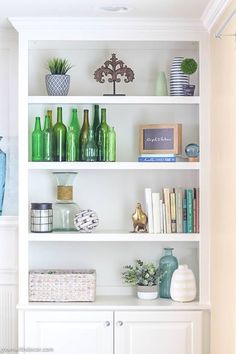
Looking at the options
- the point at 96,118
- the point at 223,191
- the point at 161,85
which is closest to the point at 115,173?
the point at 96,118

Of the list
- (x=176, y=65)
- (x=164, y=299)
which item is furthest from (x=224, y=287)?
(x=176, y=65)

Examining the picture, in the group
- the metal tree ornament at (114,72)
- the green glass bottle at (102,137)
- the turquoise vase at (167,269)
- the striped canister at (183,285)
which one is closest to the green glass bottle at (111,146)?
the green glass bottle at (102,137)

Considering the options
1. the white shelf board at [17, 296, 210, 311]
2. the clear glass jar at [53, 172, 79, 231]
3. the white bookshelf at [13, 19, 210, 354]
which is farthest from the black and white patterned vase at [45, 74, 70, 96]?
the white shelf board at [17, 296, 210, 311]

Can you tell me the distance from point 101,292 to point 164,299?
1.37 ft

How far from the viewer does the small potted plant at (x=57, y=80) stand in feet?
14.0

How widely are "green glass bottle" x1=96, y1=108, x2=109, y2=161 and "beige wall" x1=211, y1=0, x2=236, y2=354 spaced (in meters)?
0.66

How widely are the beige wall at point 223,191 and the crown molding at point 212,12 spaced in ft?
0.11

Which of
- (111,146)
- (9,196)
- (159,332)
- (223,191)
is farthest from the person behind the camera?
(9,196)

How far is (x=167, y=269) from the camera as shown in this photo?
4.38m

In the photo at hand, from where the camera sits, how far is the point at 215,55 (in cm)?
400

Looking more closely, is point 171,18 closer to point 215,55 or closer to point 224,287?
point 215,55

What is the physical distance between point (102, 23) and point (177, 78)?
563 millimetres

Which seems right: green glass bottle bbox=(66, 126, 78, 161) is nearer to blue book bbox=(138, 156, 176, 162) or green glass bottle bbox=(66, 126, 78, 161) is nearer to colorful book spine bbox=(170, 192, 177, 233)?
blue book bbox=(138, 156, 176, 162)

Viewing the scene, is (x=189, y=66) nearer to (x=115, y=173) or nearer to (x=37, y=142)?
(x=115, y=173)
